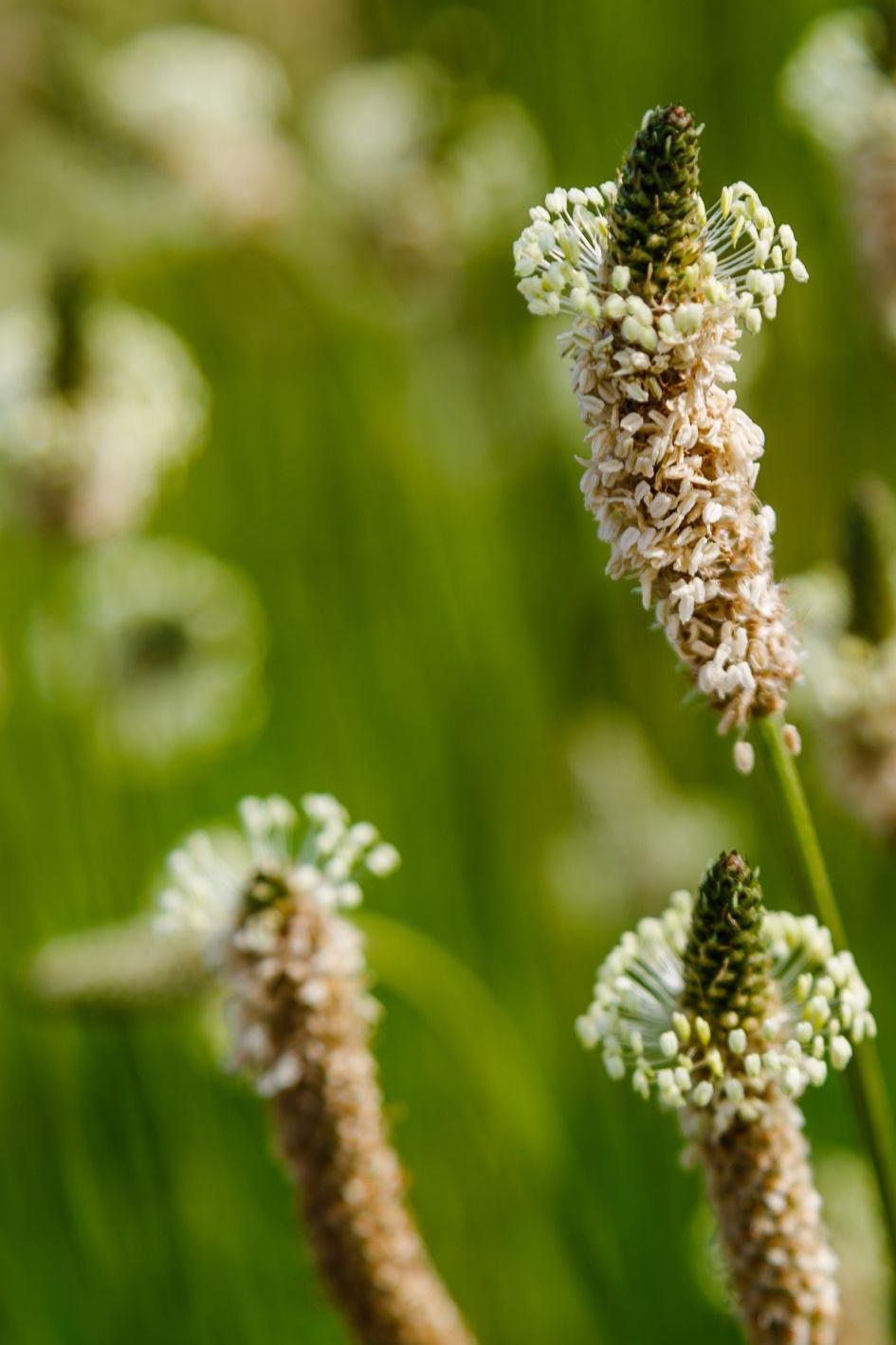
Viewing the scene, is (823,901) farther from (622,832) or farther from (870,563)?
(622,832)

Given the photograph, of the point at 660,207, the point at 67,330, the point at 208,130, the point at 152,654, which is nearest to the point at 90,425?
the point at 67,330

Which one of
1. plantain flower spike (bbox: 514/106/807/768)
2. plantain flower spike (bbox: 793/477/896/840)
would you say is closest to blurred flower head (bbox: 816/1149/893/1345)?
plantain flower spike (bbox: 793/477/896/840)

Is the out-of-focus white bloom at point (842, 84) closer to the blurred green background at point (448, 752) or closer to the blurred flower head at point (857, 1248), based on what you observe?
the blurred green background at point (448, 752)

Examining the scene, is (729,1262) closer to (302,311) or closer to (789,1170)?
(789,1170)

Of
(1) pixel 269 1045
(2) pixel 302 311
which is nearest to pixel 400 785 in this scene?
(2) pixel 302 311

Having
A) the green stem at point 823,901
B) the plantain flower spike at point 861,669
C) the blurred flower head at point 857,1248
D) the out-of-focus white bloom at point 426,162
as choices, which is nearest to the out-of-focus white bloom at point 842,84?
Answer: the plantain flower spike at point 861,669

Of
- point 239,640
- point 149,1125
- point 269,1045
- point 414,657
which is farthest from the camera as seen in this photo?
point 414,657

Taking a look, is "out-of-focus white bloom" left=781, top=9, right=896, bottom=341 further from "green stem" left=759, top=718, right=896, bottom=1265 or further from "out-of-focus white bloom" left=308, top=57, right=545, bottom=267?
"green stem" left=759, top=718, right=896, bottom=1265
